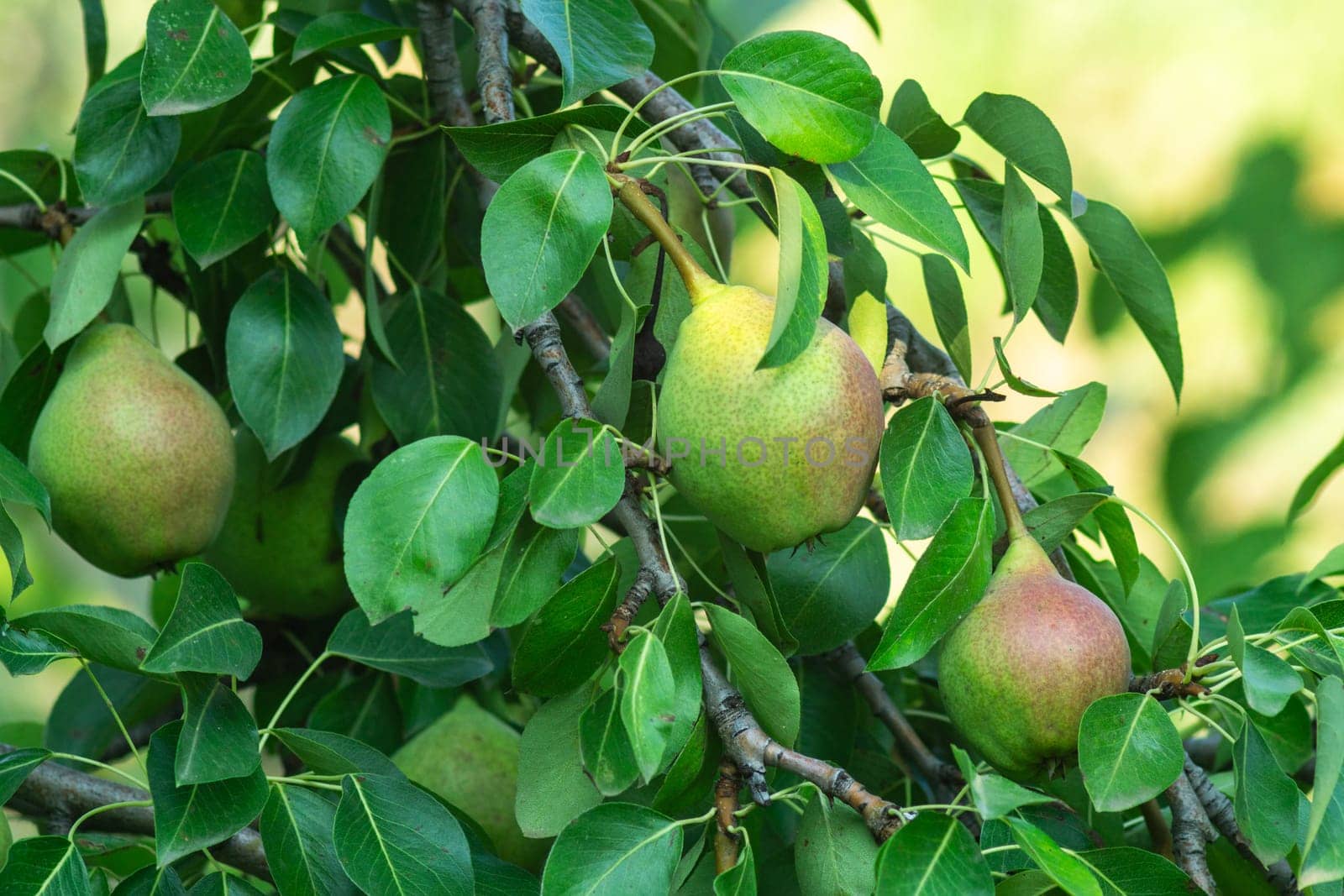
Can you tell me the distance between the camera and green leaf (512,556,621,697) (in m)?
0.50

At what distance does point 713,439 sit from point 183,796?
25 cm

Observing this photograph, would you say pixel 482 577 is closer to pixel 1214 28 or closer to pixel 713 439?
pixel 713 439

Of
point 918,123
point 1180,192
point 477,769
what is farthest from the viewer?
point 1180,192

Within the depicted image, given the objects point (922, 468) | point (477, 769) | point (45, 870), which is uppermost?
point (922, 468)

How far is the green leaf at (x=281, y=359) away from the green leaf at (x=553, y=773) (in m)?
0.23

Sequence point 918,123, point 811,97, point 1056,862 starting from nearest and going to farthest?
point 1056,862
point 811,97
point 918,123

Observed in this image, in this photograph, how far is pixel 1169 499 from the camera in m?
1.95

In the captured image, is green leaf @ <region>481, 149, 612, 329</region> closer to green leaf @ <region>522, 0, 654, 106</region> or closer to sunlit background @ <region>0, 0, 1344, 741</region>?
green leaf @ <region>522, 0, 654, 106</region>

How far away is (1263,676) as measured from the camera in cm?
46

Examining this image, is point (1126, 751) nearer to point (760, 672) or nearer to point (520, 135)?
point (760, 672)

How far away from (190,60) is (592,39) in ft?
0.66

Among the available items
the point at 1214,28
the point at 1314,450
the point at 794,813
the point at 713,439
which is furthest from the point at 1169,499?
the point at 713,439

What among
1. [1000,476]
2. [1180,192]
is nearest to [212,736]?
[1000,476]

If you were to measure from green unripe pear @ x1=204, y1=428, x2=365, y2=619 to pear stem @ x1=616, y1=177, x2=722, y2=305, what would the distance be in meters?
0.36
